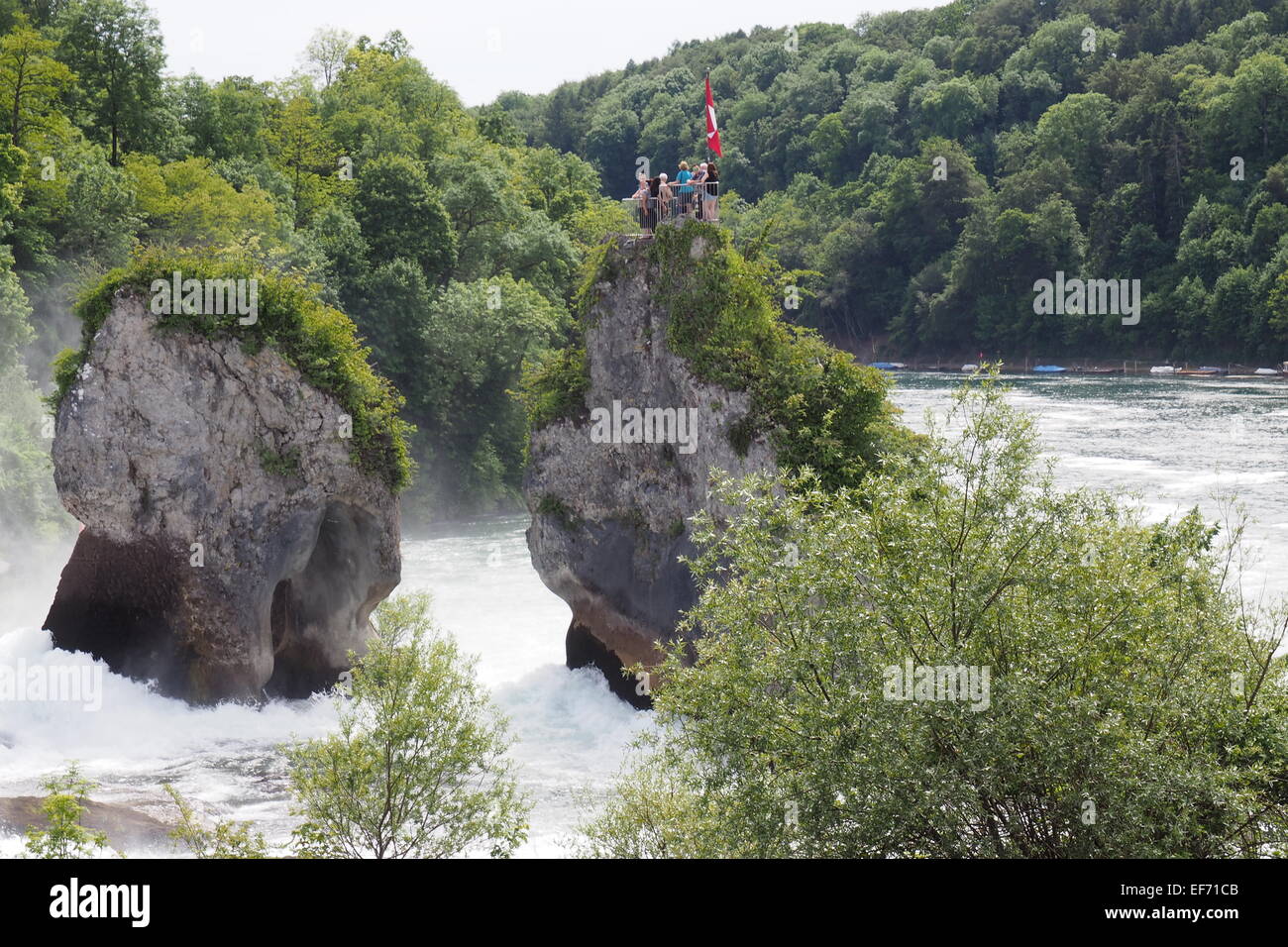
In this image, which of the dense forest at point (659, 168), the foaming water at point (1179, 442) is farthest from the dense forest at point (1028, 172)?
the foaming water at point (1179, 442)

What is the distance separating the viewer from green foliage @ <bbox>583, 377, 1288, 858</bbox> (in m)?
16.3

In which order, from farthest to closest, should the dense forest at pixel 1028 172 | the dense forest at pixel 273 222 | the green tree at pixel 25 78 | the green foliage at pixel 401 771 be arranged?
the dense forest at pixel 1028 172, the green tree at pixel 25 78, the dense forest at pixel 273 222, the green foliage at pixel 401 771

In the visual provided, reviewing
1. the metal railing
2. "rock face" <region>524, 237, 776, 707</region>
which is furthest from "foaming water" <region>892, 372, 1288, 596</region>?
the metal railing

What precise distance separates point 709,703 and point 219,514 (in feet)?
65.9

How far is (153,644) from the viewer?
36.3 metres

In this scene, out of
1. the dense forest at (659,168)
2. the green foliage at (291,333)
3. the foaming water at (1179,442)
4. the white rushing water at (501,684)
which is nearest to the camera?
the white rushing water at (501,684)

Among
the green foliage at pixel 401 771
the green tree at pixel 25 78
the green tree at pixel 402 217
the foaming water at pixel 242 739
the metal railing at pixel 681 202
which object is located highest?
the green tree at pixel 25 78

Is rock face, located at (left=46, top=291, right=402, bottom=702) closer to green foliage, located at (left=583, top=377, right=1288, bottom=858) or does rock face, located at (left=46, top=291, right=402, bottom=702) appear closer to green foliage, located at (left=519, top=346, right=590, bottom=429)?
green foliage, located at (left=519, top=346, right=590, bottom=429)

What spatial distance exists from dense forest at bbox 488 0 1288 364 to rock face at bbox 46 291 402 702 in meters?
66.7

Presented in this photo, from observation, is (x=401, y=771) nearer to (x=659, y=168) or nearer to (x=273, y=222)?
(x=273, y=222)

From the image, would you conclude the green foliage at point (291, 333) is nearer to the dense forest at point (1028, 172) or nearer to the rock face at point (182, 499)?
the rock face at point (182, 499)

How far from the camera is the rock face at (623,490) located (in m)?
38.2

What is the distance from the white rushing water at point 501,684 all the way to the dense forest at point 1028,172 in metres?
38.9

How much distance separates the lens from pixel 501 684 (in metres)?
41.9
